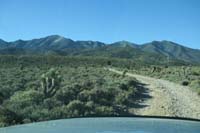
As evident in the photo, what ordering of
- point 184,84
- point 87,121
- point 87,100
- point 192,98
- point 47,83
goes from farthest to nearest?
point 184,84 → point 192,98 → point 47,83 → point 87,100 → point 87,121

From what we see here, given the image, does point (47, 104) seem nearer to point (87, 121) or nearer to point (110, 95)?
point (110, 95)

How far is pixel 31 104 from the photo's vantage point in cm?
1645

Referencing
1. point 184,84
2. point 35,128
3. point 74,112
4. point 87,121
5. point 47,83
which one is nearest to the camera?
point 35,128

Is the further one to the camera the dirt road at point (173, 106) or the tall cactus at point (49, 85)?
the tall cactus at point (49, 85)

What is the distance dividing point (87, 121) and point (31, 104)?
10482 mm

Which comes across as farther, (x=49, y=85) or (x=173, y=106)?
(x=49, y=85)

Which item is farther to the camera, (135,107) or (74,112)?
(135,107)

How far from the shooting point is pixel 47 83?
838 inches

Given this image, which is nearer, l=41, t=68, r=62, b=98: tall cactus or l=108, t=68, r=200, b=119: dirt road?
l=108, t=68, r=200, b=119: dirt road

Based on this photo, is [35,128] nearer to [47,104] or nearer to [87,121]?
[87,121]

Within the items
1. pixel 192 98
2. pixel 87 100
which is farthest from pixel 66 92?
pixel 192 98

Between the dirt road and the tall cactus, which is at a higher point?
the tall cactus

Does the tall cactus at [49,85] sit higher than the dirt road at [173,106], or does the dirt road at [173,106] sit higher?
the tall cactus at [49,85]

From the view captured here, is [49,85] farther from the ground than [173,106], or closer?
farther from the ground
